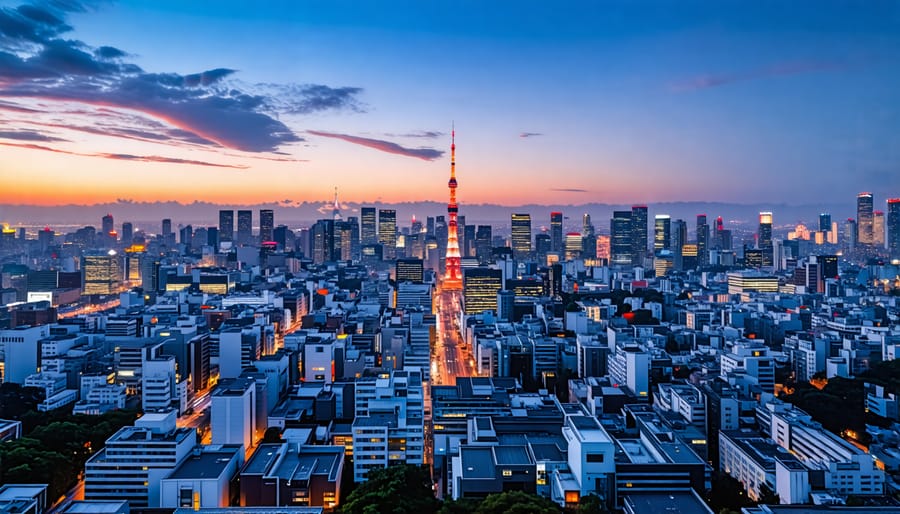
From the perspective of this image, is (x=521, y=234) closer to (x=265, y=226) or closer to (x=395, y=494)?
(x=265, y=226)

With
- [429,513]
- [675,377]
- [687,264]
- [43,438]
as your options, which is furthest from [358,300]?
[687,264]

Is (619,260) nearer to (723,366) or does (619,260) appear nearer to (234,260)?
A: (234,260)

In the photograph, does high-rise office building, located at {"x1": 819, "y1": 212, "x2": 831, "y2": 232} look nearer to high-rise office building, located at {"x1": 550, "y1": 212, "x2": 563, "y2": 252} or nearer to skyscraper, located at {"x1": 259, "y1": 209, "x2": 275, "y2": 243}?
high-rise office building, located at {"x1": 550, "y1": 212, "x2": 563, "y2": 252}

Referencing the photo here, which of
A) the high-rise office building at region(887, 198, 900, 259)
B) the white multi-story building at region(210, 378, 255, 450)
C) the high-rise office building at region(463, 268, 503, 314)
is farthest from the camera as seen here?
the high-rise office building at region(887, 198, 900, 259)

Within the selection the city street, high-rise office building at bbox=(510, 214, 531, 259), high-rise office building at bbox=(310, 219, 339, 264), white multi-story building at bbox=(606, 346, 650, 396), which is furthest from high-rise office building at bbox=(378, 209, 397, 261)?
white multi-story building at bbox=(606, 346, 650, 396)

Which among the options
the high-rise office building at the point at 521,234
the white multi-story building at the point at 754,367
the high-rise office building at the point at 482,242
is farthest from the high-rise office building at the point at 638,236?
the white multi-story building at the point at 754,367
